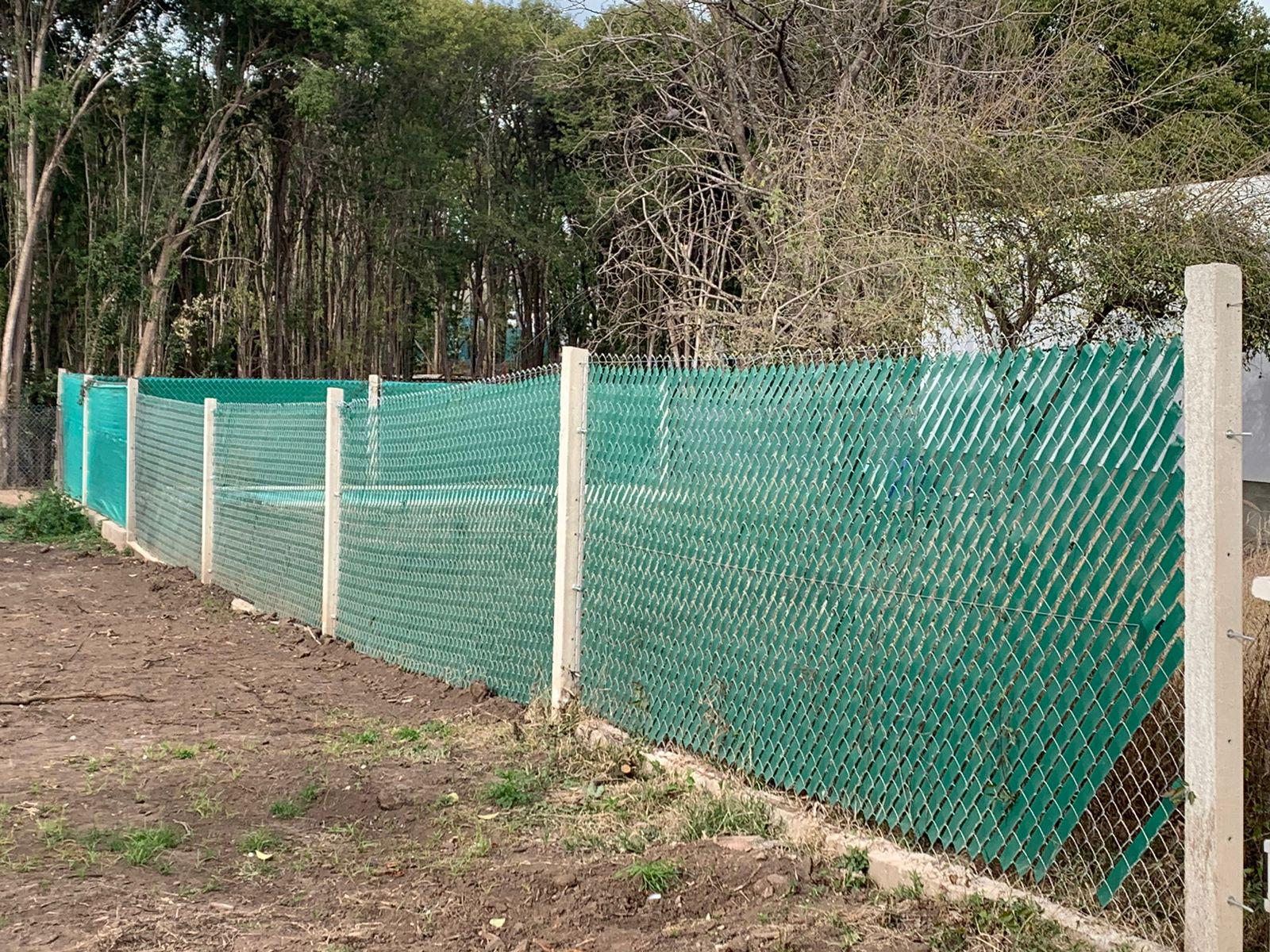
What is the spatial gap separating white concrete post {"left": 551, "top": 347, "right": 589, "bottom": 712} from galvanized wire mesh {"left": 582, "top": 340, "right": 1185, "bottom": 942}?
0.43m

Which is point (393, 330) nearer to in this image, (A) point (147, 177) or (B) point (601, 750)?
(A) point (147, 177)

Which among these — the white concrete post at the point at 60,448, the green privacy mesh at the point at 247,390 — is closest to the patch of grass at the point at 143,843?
the green privacy mesh at the point at 247,390

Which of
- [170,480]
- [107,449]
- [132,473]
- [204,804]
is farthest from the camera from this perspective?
[107,449]

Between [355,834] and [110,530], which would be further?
[110,530]

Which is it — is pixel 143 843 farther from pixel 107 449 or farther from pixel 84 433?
pixel 84 433

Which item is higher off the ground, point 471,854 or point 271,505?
point 271,505

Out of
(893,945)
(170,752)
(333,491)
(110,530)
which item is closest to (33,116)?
(110,530)

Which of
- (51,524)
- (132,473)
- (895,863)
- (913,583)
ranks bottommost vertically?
(51,524)

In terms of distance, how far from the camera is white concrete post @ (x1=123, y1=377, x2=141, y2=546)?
46.3 ft

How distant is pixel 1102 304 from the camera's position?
10602 millimetres

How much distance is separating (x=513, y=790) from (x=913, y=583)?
2.06 metres

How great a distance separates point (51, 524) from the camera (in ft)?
52.2

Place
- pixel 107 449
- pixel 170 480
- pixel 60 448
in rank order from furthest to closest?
pixel 60 448
pixel 107 449
pixel 170 480

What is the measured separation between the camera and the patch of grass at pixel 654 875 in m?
4.46
